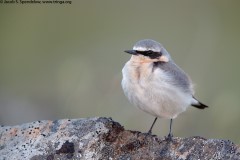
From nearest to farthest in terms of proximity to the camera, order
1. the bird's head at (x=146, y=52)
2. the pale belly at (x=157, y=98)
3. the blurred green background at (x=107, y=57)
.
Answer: the pale belly at (x=157, y=98) → the bird's head at (x=146, y=52) → the blurred green background at (x=107, y=57)

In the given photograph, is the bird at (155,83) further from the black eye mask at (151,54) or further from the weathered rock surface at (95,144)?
the weathered rock surface at (95,144)

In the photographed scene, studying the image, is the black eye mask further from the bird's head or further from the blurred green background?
the blurred green background

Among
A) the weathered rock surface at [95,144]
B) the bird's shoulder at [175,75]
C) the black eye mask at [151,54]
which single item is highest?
the black eye mask at [151,54]

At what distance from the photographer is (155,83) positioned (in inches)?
273

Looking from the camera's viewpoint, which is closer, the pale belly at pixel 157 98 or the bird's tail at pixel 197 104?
the pale belly at pixel 157 98

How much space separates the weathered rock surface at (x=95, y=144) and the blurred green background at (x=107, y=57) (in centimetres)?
253

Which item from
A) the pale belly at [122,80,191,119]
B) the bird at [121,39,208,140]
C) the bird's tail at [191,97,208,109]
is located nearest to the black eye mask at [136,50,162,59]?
the bird at [121,39,208,140]

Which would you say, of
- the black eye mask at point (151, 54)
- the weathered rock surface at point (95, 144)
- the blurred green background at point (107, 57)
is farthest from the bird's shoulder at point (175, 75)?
the blurred green background at point (107, 57)

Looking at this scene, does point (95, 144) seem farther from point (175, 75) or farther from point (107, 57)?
point (107, 57)

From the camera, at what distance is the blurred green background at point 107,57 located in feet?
29.2

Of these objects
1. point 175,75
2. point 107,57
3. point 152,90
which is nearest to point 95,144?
point 152,90

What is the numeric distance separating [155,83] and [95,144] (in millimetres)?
1355

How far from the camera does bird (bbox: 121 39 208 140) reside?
22.8 ft

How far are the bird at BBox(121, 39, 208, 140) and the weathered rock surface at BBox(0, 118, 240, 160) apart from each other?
849mm
